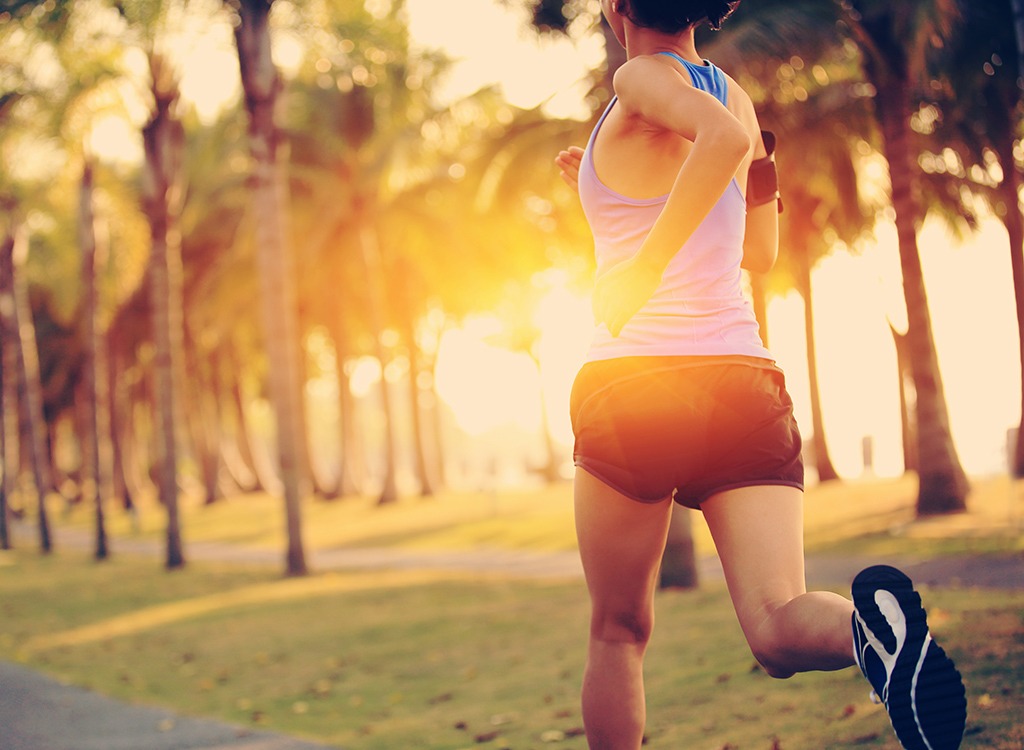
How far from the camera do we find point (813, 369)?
81.6 feet

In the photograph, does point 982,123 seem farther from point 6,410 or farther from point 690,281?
point 6,410

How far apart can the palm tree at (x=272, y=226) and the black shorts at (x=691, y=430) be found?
545 inches

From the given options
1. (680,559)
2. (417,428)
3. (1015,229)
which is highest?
(1015,229)

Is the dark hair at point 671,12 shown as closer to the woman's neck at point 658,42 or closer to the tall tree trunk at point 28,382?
the woman's neck at point 658,42

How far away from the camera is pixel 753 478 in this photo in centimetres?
254

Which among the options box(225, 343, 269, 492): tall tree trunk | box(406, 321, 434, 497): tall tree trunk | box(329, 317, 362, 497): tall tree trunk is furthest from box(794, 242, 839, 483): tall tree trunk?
box(225, 343, 269, 492): tall tree trunk

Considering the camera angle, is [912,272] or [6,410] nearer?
[912,272]

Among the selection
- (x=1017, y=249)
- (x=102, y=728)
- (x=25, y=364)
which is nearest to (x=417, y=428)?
(x=25, y=364)

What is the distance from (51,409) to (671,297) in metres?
53.9

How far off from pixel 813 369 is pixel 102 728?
20417 millimetres

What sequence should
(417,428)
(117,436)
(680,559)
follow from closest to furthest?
(680,559) → (417,428) → (117,436)

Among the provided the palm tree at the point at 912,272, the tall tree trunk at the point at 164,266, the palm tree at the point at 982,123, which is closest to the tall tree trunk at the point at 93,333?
the tall tree trunk at the point at 164,266

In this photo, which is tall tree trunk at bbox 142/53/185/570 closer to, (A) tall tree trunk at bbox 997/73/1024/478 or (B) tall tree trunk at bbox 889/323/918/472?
(A) tall tree trunk at bbox 997/73/1024/478

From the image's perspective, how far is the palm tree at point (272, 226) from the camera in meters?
16.0
